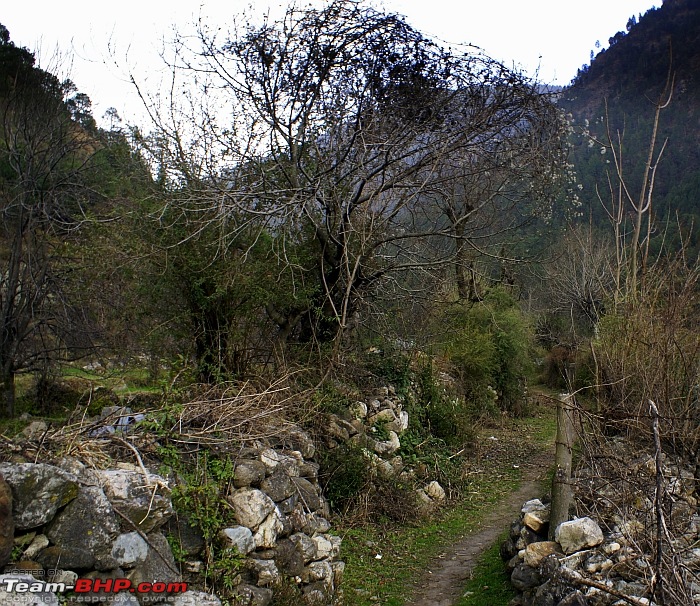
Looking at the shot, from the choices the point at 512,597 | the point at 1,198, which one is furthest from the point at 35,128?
the point at 512,597

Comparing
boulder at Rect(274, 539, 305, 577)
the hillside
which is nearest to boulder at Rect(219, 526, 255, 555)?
boulder at Rect(274, 539, 305, 577)

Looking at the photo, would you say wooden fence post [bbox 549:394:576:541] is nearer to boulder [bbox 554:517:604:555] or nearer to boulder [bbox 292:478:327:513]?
boulder [bbox 554:517:604:555]

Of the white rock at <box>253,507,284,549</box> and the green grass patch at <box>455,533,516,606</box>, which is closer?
the white rock at <box>253,507,284,549</box>

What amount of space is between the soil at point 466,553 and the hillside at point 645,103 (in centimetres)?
872

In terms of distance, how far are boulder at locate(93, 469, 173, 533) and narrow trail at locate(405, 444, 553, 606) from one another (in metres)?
2.88

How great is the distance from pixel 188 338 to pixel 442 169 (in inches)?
192

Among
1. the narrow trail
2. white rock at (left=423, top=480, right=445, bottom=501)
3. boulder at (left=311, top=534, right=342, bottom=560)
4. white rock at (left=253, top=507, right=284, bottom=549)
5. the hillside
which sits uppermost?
the hillside

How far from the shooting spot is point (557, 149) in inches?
409

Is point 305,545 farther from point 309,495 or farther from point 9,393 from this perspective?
point 9,393

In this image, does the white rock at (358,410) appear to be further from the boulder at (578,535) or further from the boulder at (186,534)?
the boulder at (186,534)

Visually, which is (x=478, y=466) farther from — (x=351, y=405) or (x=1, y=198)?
(x=1, y=198)

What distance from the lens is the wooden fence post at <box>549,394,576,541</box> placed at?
5.61 meters

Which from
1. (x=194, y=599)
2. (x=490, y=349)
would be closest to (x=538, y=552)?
(x=194, y=599)

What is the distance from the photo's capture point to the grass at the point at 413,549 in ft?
19.9
